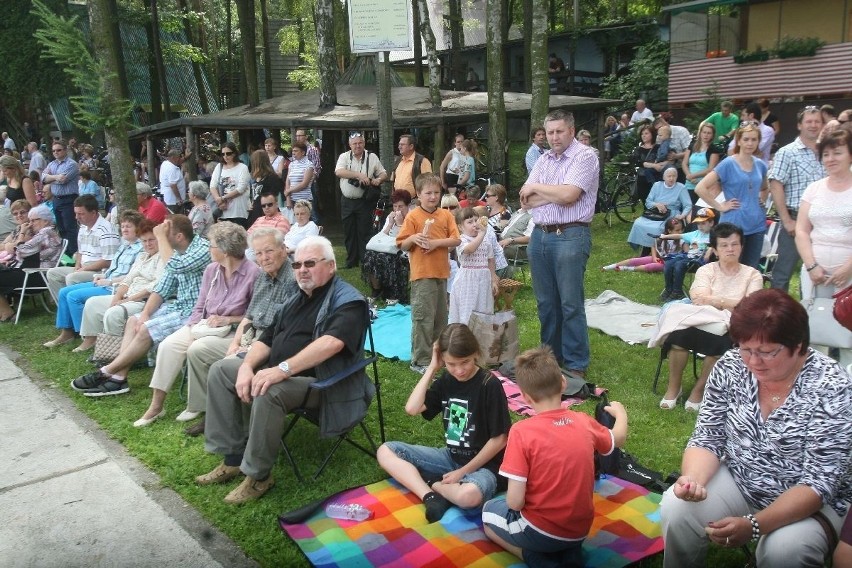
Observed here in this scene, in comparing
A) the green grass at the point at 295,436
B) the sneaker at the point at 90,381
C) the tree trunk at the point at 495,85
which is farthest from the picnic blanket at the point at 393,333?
the tree trunk at the point at 495,85

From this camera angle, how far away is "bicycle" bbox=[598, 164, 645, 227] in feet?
40.6

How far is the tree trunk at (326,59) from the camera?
14.5 meters

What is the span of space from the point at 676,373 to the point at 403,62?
26.9 m

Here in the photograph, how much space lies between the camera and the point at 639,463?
4.19 m

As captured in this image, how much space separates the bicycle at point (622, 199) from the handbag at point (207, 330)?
833 cm

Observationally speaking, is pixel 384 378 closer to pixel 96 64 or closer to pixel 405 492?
pixel 405 492

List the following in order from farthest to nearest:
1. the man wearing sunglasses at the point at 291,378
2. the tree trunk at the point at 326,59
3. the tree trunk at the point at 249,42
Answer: the tree trunk at the point at 249,42
the tree trunk at the point at 326,59
the man wearing sunglasses at the point at 291,378

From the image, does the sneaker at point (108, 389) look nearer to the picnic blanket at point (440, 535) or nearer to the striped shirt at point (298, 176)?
the picnic blanket at point (440, 535)

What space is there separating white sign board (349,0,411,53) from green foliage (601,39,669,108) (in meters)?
15.1

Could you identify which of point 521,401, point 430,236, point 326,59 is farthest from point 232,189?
point 521,401

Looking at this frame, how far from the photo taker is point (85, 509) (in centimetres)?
409

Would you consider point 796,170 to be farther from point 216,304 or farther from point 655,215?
point 216,304

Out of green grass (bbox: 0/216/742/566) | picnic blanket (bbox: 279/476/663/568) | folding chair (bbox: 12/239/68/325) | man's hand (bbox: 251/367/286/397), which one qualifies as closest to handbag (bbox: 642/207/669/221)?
green grass (bbox: 0/216/742/566)

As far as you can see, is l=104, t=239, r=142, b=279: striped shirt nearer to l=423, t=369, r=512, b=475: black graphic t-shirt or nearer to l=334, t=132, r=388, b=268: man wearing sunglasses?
l=334, t=132, r=388, b=268: man wearing sunglasses
